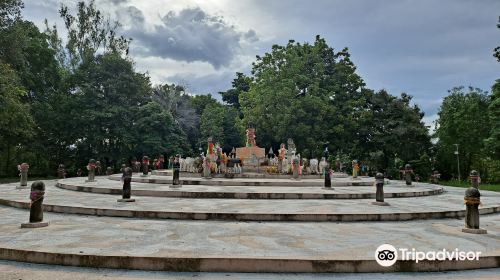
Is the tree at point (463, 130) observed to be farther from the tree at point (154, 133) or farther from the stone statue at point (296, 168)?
the tree at point (154, 133)

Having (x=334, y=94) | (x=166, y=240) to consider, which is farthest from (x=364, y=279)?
(x=334, y=94)

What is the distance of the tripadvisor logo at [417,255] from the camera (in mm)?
5230

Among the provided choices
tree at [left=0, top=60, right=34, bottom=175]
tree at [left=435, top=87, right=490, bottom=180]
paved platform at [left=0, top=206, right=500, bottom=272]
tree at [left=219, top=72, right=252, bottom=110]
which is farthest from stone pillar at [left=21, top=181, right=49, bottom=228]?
tree at [left=219, top=72, right=252, bottom=110]

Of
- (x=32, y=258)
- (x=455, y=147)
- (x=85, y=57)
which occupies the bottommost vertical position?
(x=32, y=258)

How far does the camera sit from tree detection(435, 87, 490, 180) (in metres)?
37.3

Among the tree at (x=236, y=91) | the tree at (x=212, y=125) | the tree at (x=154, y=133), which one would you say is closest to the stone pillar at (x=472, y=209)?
the tree at (x=154, y=133)

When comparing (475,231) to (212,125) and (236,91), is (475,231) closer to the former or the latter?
(212,125)

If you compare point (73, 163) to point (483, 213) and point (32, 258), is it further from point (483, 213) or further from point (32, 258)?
point (483, 213)

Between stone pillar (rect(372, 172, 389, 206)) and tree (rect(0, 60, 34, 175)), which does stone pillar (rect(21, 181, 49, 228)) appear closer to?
stone pillar (rect(372, 172, 389, 206))

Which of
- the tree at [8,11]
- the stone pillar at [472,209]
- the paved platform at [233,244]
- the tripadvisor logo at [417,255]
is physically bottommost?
the paved platform at [233,244]

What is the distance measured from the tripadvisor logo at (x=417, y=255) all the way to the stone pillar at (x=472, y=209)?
1.87 metres

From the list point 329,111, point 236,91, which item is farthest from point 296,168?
point 236,91

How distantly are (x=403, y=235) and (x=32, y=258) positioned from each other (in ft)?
22.1

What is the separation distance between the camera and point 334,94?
3562cm
